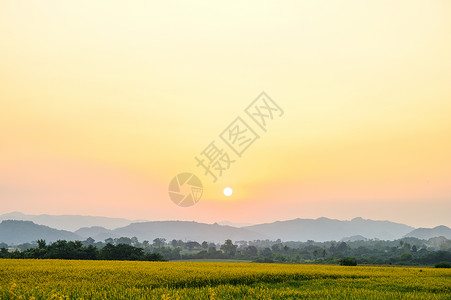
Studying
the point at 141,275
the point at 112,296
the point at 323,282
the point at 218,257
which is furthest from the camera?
the point at 218,257

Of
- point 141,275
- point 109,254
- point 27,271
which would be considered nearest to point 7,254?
point 109,254

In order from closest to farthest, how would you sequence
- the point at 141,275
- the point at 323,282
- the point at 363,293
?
the point at 363,293 < the point at 141,275 < the point at 323,282

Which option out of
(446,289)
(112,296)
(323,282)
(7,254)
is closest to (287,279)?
(323,282)

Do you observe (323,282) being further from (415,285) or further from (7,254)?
(7,254)

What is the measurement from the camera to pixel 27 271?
94.8 ft

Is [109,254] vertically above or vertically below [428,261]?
above

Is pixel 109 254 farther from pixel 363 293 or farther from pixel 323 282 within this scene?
pixel 363 293

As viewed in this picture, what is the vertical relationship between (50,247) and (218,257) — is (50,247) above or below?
above

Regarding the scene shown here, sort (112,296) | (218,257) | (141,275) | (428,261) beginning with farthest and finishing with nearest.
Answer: (218,257) → (428,261) → (141,275) → (112,296)

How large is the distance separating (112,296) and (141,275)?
409 inches

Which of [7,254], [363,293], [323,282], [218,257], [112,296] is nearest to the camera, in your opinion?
[112,296]

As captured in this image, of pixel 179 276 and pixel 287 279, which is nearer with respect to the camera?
pixel 179 276

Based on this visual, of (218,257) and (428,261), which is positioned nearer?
(428,261)

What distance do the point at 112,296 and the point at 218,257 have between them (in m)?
182
